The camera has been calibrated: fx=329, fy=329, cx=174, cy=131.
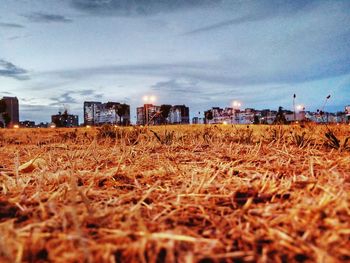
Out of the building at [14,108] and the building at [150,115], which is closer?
the building at [150,115]

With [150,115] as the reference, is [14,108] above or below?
above

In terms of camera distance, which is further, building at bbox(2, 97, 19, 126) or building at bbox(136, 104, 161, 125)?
building at bbox(2, 97, 19, 126)

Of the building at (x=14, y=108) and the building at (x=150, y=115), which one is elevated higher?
the building at (x=14, y=108)

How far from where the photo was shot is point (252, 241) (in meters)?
0.97

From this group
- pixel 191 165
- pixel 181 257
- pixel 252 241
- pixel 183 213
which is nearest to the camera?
pixel 181 257

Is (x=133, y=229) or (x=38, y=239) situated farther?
(x=133, y=229)

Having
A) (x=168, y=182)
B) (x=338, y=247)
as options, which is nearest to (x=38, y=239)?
(x=338, y=247)

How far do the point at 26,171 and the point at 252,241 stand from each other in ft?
8.64

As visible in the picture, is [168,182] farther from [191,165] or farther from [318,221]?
[318,221]

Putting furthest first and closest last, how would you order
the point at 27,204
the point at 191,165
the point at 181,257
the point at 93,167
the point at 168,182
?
the point at 93,167 < the point at 191,165 < the point at 168,182 < the point at 27,204 < the point at 181,257

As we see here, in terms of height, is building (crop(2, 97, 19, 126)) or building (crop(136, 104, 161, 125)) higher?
building (crop(2, 97, 19, 126))

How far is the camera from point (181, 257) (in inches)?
33.7

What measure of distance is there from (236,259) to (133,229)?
34cm

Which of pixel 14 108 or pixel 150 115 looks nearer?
pixel 150 115
